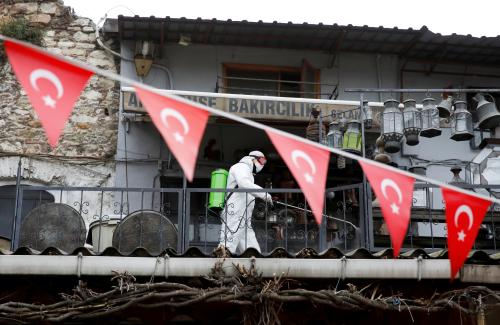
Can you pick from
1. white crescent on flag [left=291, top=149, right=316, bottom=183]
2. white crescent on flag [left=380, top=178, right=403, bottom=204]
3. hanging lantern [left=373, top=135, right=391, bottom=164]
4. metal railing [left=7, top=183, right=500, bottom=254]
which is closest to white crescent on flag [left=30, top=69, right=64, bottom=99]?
white crescent on flag [left=291, top=149, right=316, bottom=183]

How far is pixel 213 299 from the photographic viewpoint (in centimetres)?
728

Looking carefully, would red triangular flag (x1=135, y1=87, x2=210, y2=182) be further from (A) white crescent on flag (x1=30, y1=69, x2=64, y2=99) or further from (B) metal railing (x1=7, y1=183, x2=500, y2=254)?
(B) metal railing (x1=7, y1=183, x2=500, y2=254)

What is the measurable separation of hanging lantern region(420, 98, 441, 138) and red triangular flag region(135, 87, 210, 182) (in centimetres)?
559

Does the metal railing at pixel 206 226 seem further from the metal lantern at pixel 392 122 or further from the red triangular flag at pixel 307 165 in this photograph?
the red triangular flag at pixel 307 165

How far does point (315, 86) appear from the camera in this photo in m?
13.6

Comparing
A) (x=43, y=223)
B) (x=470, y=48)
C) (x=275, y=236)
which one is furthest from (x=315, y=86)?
(x=43, y=223)

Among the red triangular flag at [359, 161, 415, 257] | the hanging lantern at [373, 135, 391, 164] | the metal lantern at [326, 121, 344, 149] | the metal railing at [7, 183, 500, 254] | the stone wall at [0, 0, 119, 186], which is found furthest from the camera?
the stone wall at [0, 0, 119, 186]

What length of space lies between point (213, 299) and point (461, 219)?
7.55 feet

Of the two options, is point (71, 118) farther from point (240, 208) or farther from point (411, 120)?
point (411, 120)

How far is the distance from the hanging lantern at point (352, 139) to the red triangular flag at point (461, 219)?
4.23 meters

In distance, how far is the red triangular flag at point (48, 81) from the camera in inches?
207

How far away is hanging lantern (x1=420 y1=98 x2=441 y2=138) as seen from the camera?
1059 cm

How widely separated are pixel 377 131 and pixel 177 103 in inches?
294

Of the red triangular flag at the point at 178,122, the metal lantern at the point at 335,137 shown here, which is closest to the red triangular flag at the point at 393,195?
the red triangular flag at the point at 178,122
